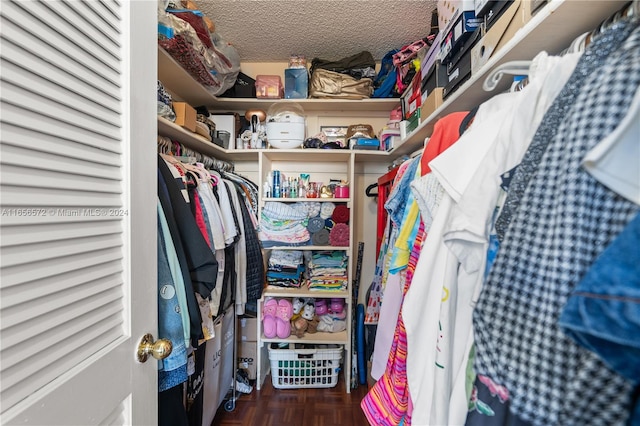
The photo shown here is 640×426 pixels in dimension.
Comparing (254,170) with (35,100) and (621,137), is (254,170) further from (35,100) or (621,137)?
(621,137)

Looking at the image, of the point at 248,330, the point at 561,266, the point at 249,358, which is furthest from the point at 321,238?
the point at 561,266

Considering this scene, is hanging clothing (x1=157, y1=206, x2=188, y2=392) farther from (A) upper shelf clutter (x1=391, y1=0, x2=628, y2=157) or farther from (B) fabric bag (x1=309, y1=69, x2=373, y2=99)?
(B) fabric bag (x1=309, y1=69, x2=373, y2=99)

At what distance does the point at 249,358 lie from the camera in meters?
1.99

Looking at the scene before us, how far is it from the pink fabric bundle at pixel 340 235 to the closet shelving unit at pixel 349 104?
0.14 ft

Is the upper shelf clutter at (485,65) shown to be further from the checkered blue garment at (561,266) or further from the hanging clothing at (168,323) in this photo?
the hanging clothing at (168,323)

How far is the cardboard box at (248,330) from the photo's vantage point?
2.00 metres

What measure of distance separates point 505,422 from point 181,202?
3.32 feet

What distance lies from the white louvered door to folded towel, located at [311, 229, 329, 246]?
1.27m

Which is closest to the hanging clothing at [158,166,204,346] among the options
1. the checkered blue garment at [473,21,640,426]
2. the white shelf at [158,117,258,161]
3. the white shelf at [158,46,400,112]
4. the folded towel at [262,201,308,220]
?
the white shelf at [158,117,258,161]

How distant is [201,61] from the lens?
4.55 feet

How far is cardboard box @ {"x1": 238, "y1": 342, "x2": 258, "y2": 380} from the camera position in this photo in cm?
198

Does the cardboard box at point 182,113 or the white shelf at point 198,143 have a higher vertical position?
the cardboard box at point 182,113

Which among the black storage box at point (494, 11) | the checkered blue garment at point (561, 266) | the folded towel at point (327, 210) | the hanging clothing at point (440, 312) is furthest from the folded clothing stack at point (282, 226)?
the checkered blue garment at point (561, 266)

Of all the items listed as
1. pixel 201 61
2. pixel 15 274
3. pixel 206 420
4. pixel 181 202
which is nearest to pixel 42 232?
pixel 15 274
